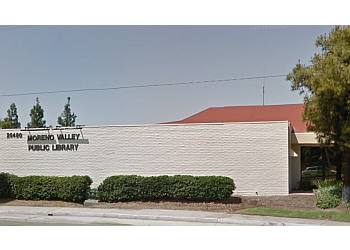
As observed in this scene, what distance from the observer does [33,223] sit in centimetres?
1240

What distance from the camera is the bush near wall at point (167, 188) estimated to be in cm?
1656

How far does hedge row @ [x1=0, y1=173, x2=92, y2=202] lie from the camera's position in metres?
17.2

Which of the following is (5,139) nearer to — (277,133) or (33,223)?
(33,223)

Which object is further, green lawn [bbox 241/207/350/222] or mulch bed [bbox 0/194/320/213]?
mulch bed [bbox 0/194/320/213]

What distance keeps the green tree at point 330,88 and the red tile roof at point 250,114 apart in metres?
14.2

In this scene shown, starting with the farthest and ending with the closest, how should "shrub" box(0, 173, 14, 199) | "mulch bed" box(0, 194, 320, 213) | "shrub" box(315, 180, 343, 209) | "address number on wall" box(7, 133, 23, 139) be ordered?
"address number on wall" box(7, 133, 23, 139) < "shrub" box(0, 173, 14, 199) < "mulch bed" box(0, 194, 320, 213) < "shrub" box(315, 180, 343, 209)

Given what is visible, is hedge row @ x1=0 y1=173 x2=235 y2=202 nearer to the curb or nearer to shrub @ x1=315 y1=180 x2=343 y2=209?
the curb

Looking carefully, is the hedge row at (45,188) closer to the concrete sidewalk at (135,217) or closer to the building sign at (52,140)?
the concrete sidewalk at (135,217)

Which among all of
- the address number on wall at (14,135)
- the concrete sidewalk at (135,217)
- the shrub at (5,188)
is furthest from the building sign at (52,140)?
the concrete sidewalk at (135,217)

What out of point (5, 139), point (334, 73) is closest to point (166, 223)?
point (334, 73)

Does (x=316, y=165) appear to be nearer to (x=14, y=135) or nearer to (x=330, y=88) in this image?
(x=330, y=88)

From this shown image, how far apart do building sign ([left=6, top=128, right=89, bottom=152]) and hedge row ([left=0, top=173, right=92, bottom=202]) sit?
3.69m

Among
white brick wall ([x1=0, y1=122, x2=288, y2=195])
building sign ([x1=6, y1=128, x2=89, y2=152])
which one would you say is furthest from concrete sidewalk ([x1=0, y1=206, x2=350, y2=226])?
building sign ([x1=6, y1=128, x2=89, y2=152])

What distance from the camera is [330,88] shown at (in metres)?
12.6
